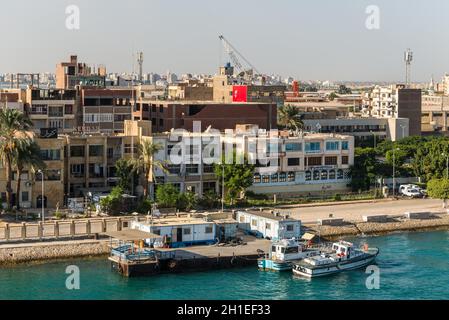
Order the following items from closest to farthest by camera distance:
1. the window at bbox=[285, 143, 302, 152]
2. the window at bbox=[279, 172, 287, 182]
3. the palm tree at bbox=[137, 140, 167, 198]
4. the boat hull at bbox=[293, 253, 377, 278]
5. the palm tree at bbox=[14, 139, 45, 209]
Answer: the boat hull at bbox=[293, 253, 377, 278], the palm tree at bbox=[14, 139, 45, 209], the palm tree at bbox=[137, 140, 167, 198], the window at bbox=[279, 172, 287, 182], the window at bbox=[285, 143, 302, 152]

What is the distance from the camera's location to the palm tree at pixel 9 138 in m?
31.7

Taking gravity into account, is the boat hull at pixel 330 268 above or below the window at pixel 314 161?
below

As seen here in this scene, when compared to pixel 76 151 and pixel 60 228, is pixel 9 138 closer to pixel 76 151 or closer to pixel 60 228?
pixel 60 228

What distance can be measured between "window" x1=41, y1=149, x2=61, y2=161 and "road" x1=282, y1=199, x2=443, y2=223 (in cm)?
901

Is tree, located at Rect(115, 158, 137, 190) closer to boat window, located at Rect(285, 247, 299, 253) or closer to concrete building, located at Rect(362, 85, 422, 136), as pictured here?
boat window, located at Rect(285, 247, 299, 253)

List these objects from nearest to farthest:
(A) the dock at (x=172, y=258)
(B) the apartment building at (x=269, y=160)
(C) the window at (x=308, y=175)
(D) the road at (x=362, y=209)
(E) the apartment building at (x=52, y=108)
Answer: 1. (A) the dock at (x=172, y=258)
2. (D) the road at (x=362, y=209)
3. (B) the apartment building at (x=269, y=160)
4. (C) the window at (x=308, y=175)
5. (E) the apartment building at (x=52, y=108)

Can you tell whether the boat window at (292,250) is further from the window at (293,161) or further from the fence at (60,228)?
the window at (293,161)

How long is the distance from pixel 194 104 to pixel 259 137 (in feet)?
32.6

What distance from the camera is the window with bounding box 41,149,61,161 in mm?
34531

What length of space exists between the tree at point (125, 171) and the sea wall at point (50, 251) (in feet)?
23.3

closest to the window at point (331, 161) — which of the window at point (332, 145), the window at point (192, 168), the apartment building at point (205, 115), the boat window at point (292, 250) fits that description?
the window at point (332, 145)

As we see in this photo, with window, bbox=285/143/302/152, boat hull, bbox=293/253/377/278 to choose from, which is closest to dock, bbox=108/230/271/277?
boat hull, bbox=293/253/377/278

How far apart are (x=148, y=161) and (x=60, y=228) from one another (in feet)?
21.5
